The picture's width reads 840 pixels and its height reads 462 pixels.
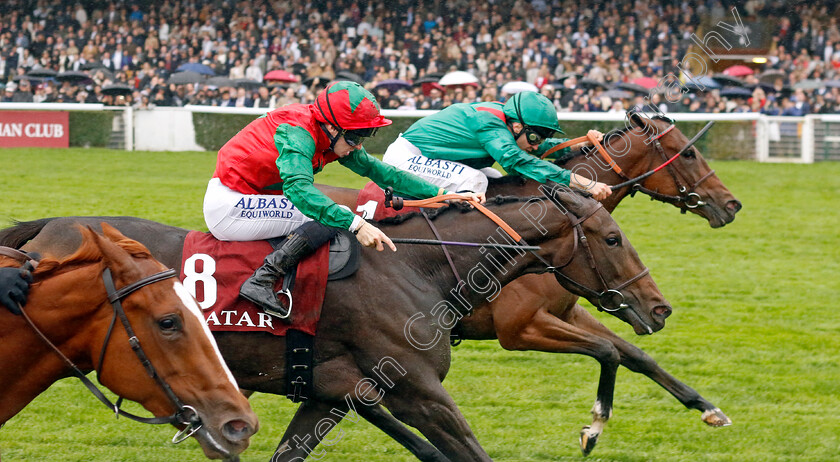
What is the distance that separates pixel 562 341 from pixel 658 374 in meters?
0.60

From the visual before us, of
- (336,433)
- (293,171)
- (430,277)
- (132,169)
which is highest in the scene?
(293,171)

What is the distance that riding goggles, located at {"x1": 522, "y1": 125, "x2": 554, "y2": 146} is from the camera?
5.78 metres

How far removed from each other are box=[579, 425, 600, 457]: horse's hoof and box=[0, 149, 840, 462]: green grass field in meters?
0.04

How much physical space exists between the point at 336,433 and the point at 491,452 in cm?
90

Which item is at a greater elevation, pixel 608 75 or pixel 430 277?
pixel 430 277

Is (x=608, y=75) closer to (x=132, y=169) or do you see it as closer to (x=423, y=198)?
(x=132, y=169)

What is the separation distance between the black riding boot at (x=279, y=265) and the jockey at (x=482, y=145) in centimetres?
166

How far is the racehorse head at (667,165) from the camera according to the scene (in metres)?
6.54

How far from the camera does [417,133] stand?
6.16 metres

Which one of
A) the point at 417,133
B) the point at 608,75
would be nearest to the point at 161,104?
the point at 608,75

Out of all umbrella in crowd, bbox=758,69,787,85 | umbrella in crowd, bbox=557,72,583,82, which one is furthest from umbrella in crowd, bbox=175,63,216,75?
umbrella in crowd, bbox=758,69,787,85

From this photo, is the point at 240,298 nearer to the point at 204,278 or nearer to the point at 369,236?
the point at 204,278

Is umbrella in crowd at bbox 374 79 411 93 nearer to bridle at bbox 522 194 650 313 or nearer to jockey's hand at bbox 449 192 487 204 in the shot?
jockey's hand at bbox 449 192 487 204

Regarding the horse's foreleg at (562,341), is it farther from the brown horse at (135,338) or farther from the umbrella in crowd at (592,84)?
the umbrella in crowd at (592,84)
